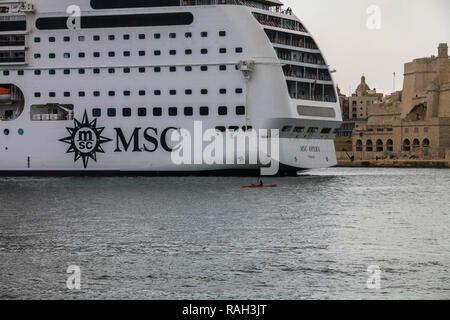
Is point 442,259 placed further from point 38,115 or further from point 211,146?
point 38,115

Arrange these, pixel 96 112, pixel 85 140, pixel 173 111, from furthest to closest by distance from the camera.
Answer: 1. pixel 85 140
2. pixel 96 112
3. pixel 173 111

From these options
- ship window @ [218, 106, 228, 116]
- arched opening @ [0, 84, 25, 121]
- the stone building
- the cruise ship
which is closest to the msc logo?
the cruise ship

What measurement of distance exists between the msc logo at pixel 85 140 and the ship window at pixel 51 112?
0.80m

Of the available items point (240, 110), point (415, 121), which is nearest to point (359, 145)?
point (415, 121)

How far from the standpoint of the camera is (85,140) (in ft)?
146

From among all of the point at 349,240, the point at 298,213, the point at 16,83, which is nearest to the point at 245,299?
the point at 349,240

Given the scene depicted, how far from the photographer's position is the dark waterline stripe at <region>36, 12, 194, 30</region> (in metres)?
43.3

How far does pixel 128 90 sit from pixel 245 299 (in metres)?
30.4

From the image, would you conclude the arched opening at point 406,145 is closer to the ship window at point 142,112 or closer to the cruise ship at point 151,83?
the cruise ship at point 151,83

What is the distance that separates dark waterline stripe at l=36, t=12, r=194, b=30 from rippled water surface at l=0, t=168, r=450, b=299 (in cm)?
1165

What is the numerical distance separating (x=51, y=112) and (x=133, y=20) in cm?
702

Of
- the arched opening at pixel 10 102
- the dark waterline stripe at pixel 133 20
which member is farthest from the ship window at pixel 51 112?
the dark waterline stripe at pixel 133 20

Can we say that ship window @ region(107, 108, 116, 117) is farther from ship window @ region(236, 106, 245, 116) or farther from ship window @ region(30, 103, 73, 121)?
ship window @ region(236, 106, 245, 116)

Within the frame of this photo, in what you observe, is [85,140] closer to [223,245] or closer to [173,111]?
[173,111]
